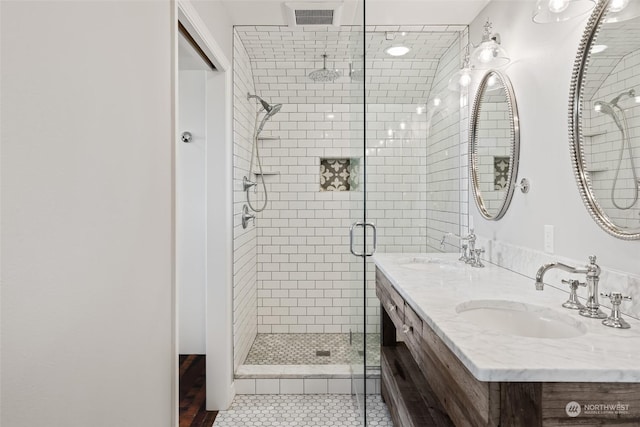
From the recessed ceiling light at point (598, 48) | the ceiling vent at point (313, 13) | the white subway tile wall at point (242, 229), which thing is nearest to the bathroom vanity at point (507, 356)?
the recessed ceiling light at point (598, 48)

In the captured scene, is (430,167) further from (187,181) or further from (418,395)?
(187,181)

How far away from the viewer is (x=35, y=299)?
32.0 inches

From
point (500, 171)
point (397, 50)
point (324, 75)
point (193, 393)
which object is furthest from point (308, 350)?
point (397, 50)

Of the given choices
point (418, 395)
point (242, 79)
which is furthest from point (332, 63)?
point (418, 395)

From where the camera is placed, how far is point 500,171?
86.4 inches

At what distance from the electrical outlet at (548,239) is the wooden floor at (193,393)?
205cm

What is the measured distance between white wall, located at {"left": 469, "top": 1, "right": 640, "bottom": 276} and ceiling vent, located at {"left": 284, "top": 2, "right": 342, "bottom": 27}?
94 cm

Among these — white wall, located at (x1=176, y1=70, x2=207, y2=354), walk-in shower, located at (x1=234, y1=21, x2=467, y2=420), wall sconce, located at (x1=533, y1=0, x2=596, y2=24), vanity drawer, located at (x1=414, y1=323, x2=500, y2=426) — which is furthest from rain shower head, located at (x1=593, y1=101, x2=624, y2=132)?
white wall, located at (x1=176, y1=70, x2=207, y2=354)

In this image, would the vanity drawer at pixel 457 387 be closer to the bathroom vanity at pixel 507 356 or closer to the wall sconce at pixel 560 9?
the bathroom vanity at pixel 507 356

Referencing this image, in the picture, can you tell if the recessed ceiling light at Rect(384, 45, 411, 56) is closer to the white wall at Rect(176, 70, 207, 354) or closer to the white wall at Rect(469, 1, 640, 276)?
the white wall at Rect(469, 1, 640, 276)

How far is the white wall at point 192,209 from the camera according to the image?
3.18 meters

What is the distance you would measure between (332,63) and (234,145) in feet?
4.13

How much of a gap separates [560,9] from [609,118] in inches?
17.8

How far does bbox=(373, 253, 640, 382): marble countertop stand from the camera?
88 cm
